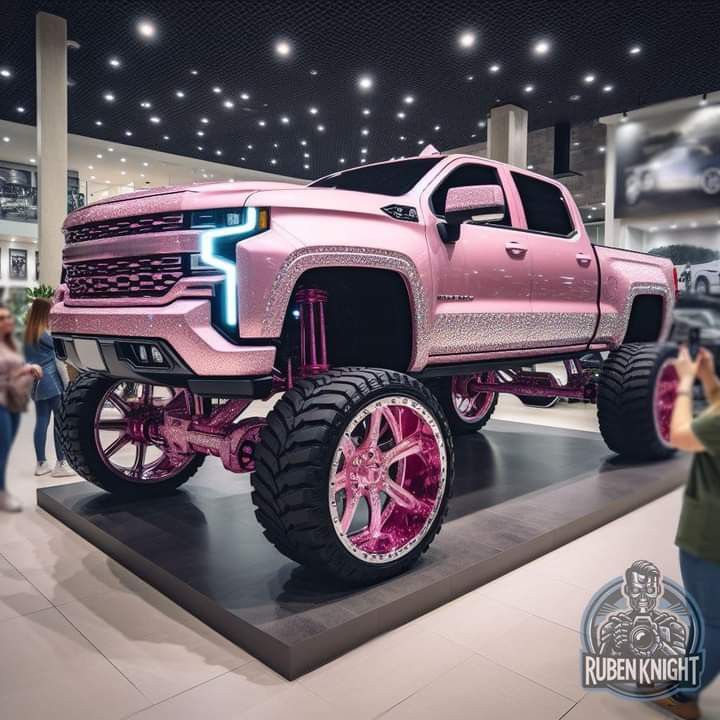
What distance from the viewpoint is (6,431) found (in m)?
0.39

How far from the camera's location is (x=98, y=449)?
3.70 meters

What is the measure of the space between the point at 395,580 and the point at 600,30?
240cm

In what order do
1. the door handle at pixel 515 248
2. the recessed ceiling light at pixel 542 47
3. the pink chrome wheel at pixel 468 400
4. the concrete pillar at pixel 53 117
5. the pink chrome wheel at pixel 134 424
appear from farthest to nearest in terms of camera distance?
1. the concrete pillar at pixel 53 117
2. the pink chrome wheel at pixel 468 400
3. the pink chrome wheel at pixel 134 424
4. the door handle at pixel 515 248
5. the recessed ceiling light at pixel 542 47

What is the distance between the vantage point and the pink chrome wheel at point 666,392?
0.60 meters

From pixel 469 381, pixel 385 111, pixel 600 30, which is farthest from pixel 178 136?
pixel 600 30

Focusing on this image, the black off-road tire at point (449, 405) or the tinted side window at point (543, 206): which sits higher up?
the tinted side window at point (543, 206)

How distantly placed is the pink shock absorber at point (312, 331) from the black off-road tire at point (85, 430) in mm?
1383

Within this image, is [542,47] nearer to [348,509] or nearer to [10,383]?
[10,383]

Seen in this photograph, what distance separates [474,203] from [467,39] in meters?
7.02

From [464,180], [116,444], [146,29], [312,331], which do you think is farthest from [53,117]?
[312,331]

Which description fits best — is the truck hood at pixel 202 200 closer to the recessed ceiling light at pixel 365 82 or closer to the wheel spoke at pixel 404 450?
the wheel spoke at pixel 404 450

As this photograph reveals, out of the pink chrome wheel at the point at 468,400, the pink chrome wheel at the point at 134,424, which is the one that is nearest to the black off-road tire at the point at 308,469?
the pink chrome wheel at the point at 134,424

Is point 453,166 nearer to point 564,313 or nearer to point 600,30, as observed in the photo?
point 564,313

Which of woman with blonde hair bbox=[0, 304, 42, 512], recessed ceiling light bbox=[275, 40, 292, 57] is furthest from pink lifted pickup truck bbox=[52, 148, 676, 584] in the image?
recessed ceiling light bbox=[275, 40, 292, 57]
